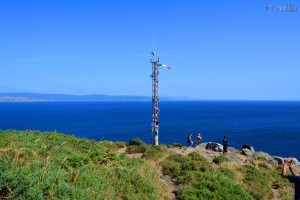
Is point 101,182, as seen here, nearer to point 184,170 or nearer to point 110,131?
point 184,170

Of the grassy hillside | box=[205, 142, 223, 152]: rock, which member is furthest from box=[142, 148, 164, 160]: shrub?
box=[205, 142, 223, 152]: rock

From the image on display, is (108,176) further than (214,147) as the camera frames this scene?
No

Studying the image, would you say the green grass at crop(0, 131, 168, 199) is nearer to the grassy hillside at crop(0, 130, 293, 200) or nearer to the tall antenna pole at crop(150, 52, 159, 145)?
the grassy hillside at crop(0, 130, 293, 200)

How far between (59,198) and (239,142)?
3573 inches

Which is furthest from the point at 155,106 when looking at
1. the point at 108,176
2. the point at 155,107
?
the point at 108,176

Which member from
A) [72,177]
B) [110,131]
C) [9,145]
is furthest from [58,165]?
[110,131]

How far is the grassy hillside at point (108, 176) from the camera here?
9.55 m

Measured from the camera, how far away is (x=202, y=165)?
→ 2048 centimetres

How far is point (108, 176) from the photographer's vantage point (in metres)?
12.7

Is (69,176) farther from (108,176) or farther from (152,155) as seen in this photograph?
(152,155)

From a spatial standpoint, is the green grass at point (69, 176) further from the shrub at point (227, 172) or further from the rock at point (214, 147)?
the rock at point (214, 147)

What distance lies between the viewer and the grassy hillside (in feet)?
31.3

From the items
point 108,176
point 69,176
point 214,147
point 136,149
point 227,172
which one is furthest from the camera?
point 214,147

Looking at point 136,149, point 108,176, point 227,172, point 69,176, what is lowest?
point 227,172
